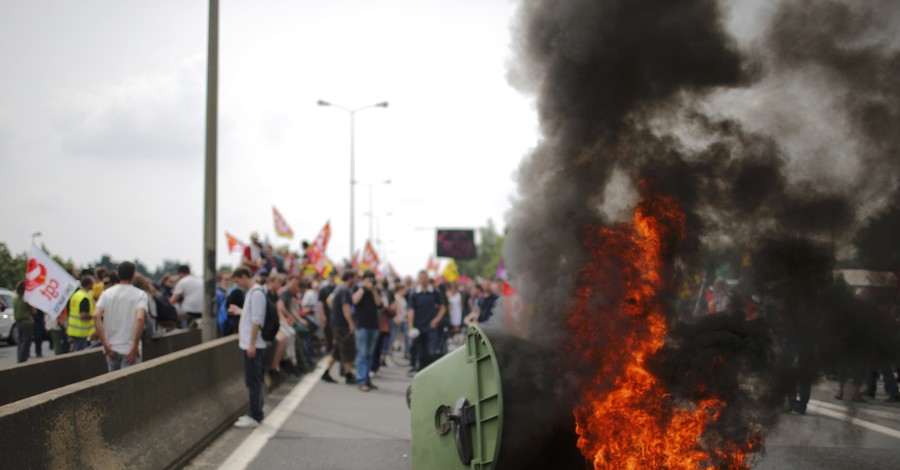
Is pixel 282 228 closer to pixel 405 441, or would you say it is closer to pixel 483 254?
pixel 405 441

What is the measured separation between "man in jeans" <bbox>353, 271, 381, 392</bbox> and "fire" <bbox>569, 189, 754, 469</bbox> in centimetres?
882

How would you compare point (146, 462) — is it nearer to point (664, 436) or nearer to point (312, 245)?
point (664, 436)

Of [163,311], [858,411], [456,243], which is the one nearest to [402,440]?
[858,411]

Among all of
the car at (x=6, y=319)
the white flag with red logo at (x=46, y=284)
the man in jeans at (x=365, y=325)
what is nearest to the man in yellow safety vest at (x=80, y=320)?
the white flag with red logo at (x=46, y=284)

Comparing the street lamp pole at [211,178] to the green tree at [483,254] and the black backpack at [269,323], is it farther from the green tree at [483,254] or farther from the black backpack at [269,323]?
the green tree at [483,254]

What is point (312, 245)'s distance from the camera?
29.5 meters

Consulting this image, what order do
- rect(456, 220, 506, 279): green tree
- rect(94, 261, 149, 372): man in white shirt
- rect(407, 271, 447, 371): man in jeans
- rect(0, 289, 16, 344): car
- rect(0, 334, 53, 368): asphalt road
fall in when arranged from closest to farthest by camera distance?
rect(94, 261, 149, 372): man in white shirt, rect(407, 271, 447, 371): man in jeans, rect(0, 334, 53, 368): asphalt road, rect(0, 289, 16, 344): car, rect(456, 220, 506, 279): green tree

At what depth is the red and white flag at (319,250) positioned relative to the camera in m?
29.4

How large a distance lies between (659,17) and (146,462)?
190 inches

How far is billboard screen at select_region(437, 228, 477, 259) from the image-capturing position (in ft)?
88.2

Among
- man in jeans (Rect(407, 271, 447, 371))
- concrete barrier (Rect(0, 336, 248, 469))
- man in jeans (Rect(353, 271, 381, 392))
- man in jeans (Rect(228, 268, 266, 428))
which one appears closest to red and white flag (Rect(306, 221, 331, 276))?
man in jeans (Rect(407, 271, 447, 371))

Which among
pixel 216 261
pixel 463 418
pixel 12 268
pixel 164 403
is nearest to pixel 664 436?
pixel 463 418

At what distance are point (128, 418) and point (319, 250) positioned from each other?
23.1 meters

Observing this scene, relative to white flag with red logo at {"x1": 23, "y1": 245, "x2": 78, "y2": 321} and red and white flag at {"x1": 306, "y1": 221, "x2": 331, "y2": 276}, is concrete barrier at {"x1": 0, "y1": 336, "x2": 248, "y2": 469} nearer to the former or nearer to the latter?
white flag with red logo at {"x1": 23, "y1": 245, "x2": 78, "y2": 321}
